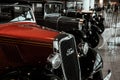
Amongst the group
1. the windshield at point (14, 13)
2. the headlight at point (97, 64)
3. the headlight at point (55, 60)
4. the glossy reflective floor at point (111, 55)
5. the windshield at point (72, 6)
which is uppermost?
the windshield at point (14, 13)

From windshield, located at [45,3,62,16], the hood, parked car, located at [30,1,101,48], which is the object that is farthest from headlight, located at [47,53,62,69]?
windshield, located at [45,3,62,16]

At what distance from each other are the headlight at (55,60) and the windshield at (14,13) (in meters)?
1.27

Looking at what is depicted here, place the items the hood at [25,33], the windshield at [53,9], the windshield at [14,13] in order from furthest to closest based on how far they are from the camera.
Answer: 1. the windshield at [53,9]
2. the windshield at [14,13]
3. the hood at [25,33]

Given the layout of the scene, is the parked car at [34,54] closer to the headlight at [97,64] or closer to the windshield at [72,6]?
the headlight at [97,64]

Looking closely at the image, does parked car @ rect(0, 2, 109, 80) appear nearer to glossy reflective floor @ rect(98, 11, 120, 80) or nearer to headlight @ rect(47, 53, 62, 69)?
headlight @ rect(47, 53, 62, 69)

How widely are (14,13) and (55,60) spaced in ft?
5.02

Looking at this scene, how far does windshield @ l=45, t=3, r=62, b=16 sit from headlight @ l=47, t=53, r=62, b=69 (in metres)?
5.65

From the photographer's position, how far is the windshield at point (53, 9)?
383 inches

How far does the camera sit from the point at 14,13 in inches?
199


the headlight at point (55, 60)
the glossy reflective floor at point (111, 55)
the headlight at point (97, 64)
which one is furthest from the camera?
the glossy reflective floor at point (111, 55)

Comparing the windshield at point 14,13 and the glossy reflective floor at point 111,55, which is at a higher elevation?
the windshield at point 14,13

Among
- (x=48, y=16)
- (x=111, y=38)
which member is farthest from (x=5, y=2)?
(x=111, y=38)

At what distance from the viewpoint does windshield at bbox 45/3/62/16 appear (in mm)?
9731

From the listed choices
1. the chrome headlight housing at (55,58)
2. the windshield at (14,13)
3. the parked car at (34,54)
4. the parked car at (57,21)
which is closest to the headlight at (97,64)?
the parked car at (34,54)
